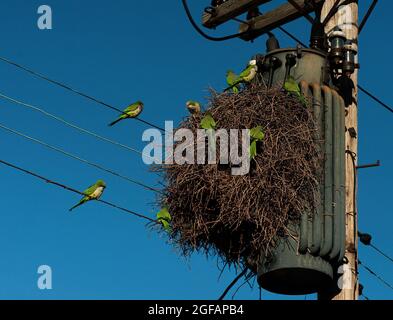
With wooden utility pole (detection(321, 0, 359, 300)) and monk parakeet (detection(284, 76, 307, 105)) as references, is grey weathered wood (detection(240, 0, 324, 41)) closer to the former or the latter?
wooden utility pole (detection(321, 0, 359, 300))

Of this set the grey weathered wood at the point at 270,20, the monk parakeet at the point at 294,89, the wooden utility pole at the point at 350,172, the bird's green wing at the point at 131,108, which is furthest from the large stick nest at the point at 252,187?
the bird's green wing at the point at 131,108

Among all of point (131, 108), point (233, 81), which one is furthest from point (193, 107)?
point (131, 108)

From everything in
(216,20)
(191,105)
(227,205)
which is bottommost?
(227,205)

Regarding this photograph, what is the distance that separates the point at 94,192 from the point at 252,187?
3447 millimetres

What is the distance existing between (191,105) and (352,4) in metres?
1.47

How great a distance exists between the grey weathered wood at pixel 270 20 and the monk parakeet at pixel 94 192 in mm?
2186

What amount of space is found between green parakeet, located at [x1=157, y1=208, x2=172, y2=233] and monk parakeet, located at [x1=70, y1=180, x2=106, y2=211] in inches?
90.8

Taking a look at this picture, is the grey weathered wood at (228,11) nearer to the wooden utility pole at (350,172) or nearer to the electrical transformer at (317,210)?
the wooden utility pole at (350,172)

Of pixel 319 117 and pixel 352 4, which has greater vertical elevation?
pixel 352 4

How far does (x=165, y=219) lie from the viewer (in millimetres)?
12297

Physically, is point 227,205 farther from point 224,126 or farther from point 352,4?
point 352,4
